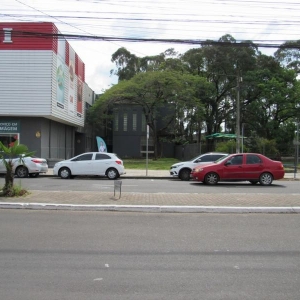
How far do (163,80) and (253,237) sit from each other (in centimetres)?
2981

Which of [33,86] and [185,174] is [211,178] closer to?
[185,174]

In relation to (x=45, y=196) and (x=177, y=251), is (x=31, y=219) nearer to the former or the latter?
(x=45, y=196)

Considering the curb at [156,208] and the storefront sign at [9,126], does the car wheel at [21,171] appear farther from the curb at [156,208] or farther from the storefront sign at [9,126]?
→ the curb at [156,208]

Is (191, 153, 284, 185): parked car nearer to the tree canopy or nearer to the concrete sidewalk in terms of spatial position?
the concrete sidewalk

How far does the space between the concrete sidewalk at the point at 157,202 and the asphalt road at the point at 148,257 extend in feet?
2.84

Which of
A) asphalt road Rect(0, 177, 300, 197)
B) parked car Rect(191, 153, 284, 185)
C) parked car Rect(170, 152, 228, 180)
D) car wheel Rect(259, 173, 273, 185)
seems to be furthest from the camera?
parked car Rect(170, 152, 228, 180)

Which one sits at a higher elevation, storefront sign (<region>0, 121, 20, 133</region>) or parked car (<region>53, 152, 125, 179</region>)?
storefront sign (<region>0, 121, 20, 133</region>)

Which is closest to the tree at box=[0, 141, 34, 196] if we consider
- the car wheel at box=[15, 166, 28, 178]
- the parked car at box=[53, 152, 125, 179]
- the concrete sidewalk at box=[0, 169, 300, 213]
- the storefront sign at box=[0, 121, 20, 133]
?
the concrete sidewalk at box=[0, 169, 300, 213]

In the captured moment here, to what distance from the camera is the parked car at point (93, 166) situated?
19312 millimetres

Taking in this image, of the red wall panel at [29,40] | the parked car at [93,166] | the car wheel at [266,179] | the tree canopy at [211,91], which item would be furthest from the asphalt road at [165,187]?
the tree canopy at [211,91]

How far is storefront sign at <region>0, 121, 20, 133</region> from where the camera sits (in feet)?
89.1

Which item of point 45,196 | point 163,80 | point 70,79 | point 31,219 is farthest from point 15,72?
point 31,219

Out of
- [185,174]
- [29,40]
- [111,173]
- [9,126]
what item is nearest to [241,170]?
[185,174]

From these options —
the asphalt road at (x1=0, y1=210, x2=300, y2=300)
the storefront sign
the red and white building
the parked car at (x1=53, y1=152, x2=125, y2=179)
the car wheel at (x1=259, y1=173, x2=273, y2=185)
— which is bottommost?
the asphalt road at (x1=0, y1=210, x2=300, y2=300)
